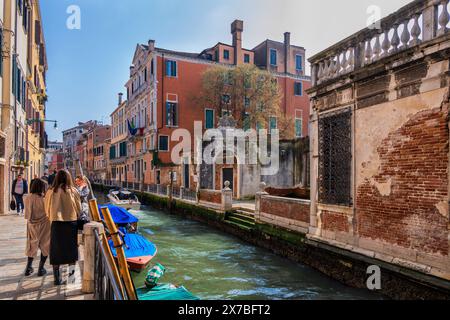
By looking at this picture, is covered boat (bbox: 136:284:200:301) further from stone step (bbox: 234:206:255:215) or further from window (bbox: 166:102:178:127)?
window (bbox: 166:102:178:127)

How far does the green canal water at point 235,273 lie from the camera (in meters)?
6.77

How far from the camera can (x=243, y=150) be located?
742 inches

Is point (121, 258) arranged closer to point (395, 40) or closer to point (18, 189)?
point (395, 40)

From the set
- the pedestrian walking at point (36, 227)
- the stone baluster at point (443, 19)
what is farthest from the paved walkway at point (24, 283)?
the stone baluster at point (443, 19)

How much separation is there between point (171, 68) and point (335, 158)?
2117 centimetres

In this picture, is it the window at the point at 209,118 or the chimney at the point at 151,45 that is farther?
Answer: the chimney at the point at 151,45

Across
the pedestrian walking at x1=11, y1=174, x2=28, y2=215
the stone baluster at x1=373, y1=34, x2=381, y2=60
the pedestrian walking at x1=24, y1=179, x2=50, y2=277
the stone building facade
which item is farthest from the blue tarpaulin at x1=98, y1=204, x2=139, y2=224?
the stone baluster at x1=373, y1=34, x2=381, y2=60

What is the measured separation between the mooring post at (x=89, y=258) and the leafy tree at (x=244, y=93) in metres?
21.0

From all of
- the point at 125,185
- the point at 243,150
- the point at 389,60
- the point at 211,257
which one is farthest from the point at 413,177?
the point at 125,185

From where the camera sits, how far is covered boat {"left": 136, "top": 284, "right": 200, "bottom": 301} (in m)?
4.57

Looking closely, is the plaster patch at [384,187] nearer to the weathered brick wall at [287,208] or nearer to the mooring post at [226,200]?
the weathered brick wall at [287,208]

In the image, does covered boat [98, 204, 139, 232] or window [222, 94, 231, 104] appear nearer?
covered boat [98, 204, 139, 232]

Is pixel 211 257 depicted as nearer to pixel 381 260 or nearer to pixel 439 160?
pixel 381 260

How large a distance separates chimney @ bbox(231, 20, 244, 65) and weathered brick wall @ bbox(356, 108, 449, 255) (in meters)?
23.4
